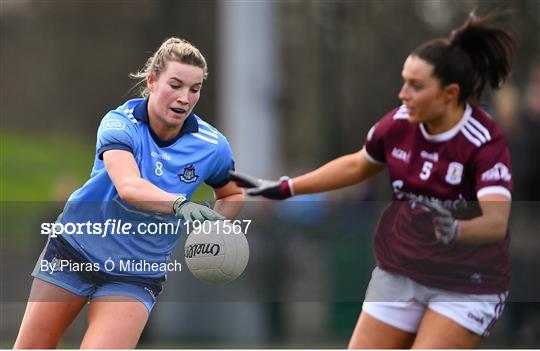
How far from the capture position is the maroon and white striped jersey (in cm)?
577

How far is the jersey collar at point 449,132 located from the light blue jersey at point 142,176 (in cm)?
104

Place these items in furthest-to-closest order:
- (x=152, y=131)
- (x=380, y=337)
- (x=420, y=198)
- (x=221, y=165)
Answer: (x=380, y=337)
(x=420, y=198)
(x=221, y=165)
(x=152, y=131)

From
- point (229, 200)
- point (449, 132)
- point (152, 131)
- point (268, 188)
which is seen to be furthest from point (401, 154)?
point (152, 131)

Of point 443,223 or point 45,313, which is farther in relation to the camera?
point 443,223

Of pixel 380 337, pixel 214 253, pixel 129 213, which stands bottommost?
pixel 380 337

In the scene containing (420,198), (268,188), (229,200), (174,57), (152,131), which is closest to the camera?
(174,57)

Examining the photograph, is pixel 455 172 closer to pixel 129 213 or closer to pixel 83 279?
pixel 129 213

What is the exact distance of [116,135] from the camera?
5.30 m

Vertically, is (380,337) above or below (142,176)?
below

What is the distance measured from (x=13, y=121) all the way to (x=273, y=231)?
1467 centimetres

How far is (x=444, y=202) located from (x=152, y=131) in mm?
1489

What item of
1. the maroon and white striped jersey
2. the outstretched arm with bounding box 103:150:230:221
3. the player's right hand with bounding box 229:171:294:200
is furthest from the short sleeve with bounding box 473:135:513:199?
the outstretched arm with bounding box 103:150:230:221

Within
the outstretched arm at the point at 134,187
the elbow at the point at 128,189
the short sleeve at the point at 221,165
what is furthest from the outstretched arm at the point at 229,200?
the elbow at the point at 128,189

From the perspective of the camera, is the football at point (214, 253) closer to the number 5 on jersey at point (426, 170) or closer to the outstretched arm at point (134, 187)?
the outstretched arm at point (134, 187)
